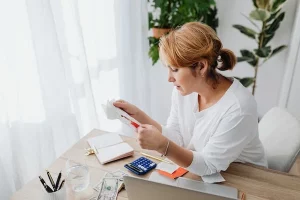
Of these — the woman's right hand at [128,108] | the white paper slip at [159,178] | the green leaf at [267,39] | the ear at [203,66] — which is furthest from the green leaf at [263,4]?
the white paper slip at [159,178]

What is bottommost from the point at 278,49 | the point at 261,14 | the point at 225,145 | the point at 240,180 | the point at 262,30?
the point at 240,180

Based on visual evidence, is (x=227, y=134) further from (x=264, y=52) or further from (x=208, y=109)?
(x=264, y=52)

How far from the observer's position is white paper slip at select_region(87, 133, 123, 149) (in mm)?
1135

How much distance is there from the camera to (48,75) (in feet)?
4.23

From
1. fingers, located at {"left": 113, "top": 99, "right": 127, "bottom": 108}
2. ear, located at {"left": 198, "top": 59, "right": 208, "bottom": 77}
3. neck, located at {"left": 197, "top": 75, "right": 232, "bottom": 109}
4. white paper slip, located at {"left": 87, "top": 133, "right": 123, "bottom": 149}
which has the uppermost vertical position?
ear, located at {"left": 198, "top": 59, "right": 208, "bottom": 77}

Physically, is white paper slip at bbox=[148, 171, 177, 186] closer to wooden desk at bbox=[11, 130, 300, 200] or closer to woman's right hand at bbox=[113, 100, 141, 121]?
wooden desk at bbox=[11, 130, 300, 200]

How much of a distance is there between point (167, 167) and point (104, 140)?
1.13 feet

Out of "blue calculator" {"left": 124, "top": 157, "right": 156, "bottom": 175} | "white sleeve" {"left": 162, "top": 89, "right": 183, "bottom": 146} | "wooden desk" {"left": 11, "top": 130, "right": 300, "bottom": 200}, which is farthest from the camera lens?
"white sleeve" {"left": 162, "top": 89, "right": 183, "bottom": 146}

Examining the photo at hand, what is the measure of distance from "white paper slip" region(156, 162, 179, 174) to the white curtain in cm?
68

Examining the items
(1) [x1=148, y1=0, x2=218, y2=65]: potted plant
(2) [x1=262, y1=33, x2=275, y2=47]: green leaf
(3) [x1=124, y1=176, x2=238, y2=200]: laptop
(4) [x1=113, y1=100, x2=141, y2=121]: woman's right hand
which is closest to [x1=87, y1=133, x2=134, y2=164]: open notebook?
(4) [x1=113, y1=100, x2=141, y2=121]: woman's right hand

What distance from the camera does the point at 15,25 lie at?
3.65 ft

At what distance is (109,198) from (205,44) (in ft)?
2.17

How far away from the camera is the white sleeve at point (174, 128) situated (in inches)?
49.4

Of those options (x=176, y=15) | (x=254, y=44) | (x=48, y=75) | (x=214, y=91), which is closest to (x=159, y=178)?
(x=214, y=91)
